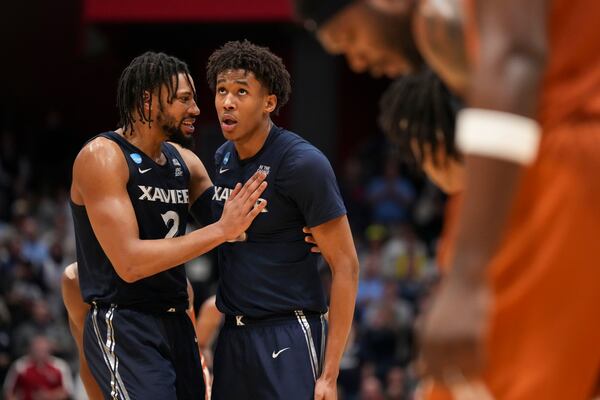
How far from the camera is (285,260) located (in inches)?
189

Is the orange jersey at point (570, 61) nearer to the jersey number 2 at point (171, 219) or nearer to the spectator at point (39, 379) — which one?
the jersey number 2 at point (171, 219)

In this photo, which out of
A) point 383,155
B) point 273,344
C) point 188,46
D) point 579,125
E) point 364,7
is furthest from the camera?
point 188,46

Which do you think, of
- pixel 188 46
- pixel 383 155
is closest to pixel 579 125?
pixel 383 155

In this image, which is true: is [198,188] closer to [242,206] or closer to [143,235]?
[143,235]

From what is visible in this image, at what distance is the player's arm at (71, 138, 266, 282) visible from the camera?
458cm

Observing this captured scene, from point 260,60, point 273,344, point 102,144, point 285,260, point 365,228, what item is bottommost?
point 365,228

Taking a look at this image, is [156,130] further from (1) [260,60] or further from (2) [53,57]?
(2) [53,57]

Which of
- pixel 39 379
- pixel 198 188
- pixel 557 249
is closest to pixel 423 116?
pixel 557 249

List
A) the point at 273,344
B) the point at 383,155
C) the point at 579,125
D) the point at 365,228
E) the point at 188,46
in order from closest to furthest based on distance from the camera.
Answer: the point at 579,125, the point at 273,344, the point at 365,228, the point at 383,155, the point at 188,46

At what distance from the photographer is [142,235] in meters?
4.87

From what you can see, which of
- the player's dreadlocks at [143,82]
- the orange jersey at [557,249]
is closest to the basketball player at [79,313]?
the player's dreadlocks at [143,82]

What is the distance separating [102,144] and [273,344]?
1113 millimetres

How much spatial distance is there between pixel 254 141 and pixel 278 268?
0.56 metres

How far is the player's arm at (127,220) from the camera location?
180 inches
